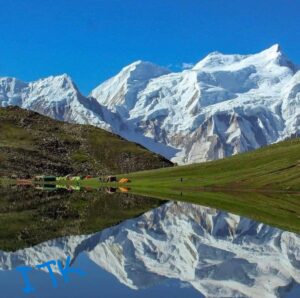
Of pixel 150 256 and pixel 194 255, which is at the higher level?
pixel 194 255

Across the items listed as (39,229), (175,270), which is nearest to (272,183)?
(39,229)

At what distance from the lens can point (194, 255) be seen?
51938 mm

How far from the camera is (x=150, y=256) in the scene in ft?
170

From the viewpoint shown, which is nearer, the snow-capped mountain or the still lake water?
the still lake water

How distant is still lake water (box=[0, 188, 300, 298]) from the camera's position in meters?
38.7

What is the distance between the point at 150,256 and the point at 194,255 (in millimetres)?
3577

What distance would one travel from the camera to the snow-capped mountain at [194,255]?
4112cm

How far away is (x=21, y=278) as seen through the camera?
41.2 metres

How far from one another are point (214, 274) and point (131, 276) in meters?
5.67

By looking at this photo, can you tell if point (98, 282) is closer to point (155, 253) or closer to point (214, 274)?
point (214, 274)

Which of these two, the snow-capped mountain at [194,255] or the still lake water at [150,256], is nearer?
the still lake water at [150,256]

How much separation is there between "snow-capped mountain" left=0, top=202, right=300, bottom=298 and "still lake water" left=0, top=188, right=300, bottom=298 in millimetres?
61

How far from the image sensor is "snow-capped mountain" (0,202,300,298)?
41.1m

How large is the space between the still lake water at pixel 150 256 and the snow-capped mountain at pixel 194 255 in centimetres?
6
